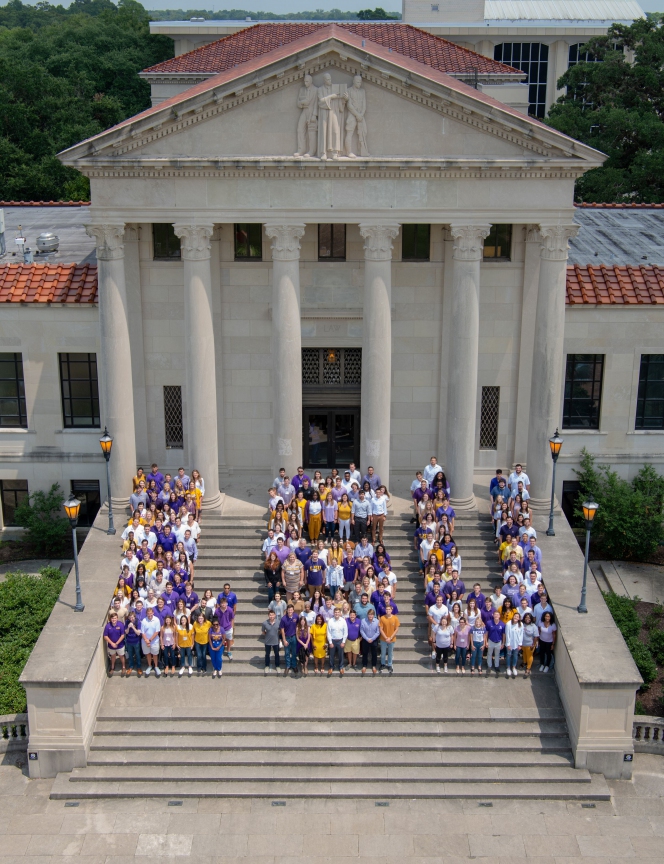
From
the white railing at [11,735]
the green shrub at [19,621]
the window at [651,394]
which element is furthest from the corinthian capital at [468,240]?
the white railing at [11,735]

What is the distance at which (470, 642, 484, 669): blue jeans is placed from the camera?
3121cm

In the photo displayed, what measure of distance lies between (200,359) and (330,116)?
869 centimetres

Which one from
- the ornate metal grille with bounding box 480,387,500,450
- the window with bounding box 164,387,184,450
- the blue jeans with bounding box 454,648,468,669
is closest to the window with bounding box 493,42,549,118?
the ornate metal grille with bounding box 480,387,500,450

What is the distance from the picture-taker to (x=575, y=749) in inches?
1149

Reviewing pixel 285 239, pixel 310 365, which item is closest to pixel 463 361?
pixel 310 365

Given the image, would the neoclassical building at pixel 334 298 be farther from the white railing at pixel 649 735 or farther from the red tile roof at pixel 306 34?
the red tile roof at pixel 306 34

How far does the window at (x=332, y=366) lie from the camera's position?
39.8 m

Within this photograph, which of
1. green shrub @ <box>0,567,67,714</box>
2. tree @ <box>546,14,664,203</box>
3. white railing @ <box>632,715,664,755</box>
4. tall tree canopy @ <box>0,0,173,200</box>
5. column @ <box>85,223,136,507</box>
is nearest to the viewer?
white railing @ <box>632,715,664,755</box>

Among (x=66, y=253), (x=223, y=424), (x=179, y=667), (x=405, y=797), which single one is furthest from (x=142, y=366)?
(x=405, y=797)

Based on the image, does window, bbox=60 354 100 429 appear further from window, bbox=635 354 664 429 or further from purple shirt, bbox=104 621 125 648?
window, bbox=635 354 664 429

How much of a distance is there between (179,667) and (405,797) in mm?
7551

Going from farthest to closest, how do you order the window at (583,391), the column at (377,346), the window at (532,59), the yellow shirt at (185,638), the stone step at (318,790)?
the window at (532,59)
the window at (583,391)
the column at (377,346)
the yellow shirt at (185,638)
the stone step at (318,790)

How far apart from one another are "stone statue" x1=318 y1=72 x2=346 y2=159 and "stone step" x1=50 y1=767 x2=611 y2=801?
60.2 ft

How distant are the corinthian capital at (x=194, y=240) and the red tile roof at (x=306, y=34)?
723 inches
